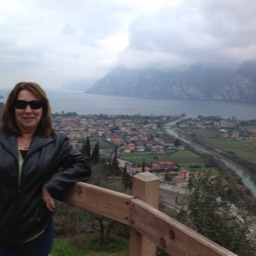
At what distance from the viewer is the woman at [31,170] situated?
73.0 inches

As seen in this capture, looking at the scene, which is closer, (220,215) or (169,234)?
(169,234)

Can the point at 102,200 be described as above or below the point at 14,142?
below

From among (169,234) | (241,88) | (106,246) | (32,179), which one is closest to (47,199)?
(32,179)

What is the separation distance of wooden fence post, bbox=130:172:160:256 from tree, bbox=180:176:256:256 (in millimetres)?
7193

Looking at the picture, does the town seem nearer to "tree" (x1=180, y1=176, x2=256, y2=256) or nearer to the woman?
"tree" (x1=180, y1=176, x2=256, y2=256)

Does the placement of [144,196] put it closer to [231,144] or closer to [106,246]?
[106,246]

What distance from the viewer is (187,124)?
9338 centimetres

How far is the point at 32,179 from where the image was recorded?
1.89m

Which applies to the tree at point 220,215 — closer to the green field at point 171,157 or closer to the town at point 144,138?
the town at point 144,138

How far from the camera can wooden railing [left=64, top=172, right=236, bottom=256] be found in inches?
55.1

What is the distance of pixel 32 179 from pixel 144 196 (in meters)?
0.59

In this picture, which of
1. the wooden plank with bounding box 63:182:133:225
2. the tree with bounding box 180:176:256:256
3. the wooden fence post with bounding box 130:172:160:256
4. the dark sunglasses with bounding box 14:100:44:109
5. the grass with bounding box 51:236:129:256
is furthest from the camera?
the grass with bounding box 51:236:129:256

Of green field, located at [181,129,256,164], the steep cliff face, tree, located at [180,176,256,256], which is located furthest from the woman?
the steep cliff face

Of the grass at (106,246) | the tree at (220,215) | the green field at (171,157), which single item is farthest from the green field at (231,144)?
the tree at (220,215)
